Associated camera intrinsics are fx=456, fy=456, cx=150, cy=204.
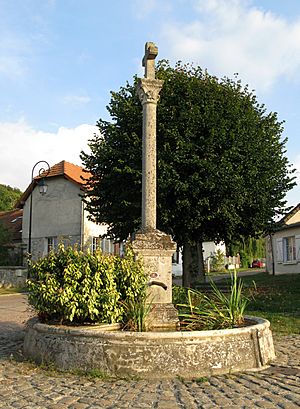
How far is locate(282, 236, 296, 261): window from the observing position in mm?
26391

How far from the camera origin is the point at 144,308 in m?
6.86

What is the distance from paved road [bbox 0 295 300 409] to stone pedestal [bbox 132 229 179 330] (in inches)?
76.5

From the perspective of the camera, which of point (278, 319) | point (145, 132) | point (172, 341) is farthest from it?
point (278, 319)

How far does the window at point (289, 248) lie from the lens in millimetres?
26391

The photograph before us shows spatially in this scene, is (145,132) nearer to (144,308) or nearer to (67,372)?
(144,308)

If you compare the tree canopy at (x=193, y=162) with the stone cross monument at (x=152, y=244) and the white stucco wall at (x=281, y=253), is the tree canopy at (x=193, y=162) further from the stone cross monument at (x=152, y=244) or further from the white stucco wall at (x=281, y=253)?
the white stucco wall at (x=281, y=253)

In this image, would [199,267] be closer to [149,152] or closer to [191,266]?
[191,266]

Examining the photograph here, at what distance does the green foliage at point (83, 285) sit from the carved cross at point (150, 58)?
3.58 m

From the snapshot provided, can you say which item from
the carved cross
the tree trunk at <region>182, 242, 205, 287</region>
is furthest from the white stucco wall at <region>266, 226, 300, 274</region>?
the carved cross

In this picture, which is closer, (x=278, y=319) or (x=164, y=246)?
(x=164, y=246)

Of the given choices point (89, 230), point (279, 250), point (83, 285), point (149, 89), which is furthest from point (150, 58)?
point (279, 250)

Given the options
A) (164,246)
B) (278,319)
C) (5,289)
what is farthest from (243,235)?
(5,289)

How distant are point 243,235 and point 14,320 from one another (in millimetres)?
9139

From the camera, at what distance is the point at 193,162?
557 inches
